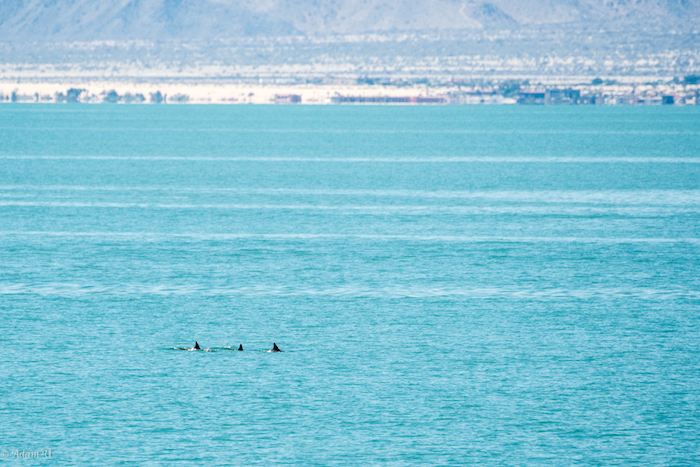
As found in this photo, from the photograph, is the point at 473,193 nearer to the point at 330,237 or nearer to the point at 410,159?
the point at 330,237

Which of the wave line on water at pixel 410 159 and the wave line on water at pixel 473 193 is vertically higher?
the wave line on water at pixel 410 159

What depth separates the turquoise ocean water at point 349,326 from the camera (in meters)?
27.8

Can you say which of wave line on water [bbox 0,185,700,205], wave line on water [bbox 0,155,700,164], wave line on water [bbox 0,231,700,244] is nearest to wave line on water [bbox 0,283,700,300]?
wave line on water [bbox 0,231,700,244]

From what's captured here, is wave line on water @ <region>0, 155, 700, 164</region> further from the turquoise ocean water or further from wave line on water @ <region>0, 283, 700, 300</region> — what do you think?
wave line on water @ <region>0, 283, 700, 300</region>

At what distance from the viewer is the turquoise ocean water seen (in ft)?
91.0

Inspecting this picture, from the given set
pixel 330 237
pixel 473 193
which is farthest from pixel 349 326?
pixel 473 193

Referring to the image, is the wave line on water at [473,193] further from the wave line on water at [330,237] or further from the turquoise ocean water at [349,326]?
the wave line on water at [330,237]

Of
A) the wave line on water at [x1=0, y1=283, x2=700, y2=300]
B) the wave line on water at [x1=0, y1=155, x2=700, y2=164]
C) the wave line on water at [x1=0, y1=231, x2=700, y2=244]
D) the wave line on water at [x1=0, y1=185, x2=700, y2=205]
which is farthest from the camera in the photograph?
the wave line on water at [x1=0, y1=155, x2=700, y2=164]

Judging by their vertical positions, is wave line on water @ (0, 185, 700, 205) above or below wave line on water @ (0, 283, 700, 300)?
above

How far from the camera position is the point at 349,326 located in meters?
38.7

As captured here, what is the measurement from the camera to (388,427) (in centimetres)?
2838

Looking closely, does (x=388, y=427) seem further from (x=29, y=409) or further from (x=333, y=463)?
(x=29, y=409)

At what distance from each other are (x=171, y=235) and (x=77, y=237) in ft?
16.0

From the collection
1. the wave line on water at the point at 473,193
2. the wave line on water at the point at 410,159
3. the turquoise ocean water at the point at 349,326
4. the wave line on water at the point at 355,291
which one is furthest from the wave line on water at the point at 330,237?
the wave line on water at the point at 410,159
